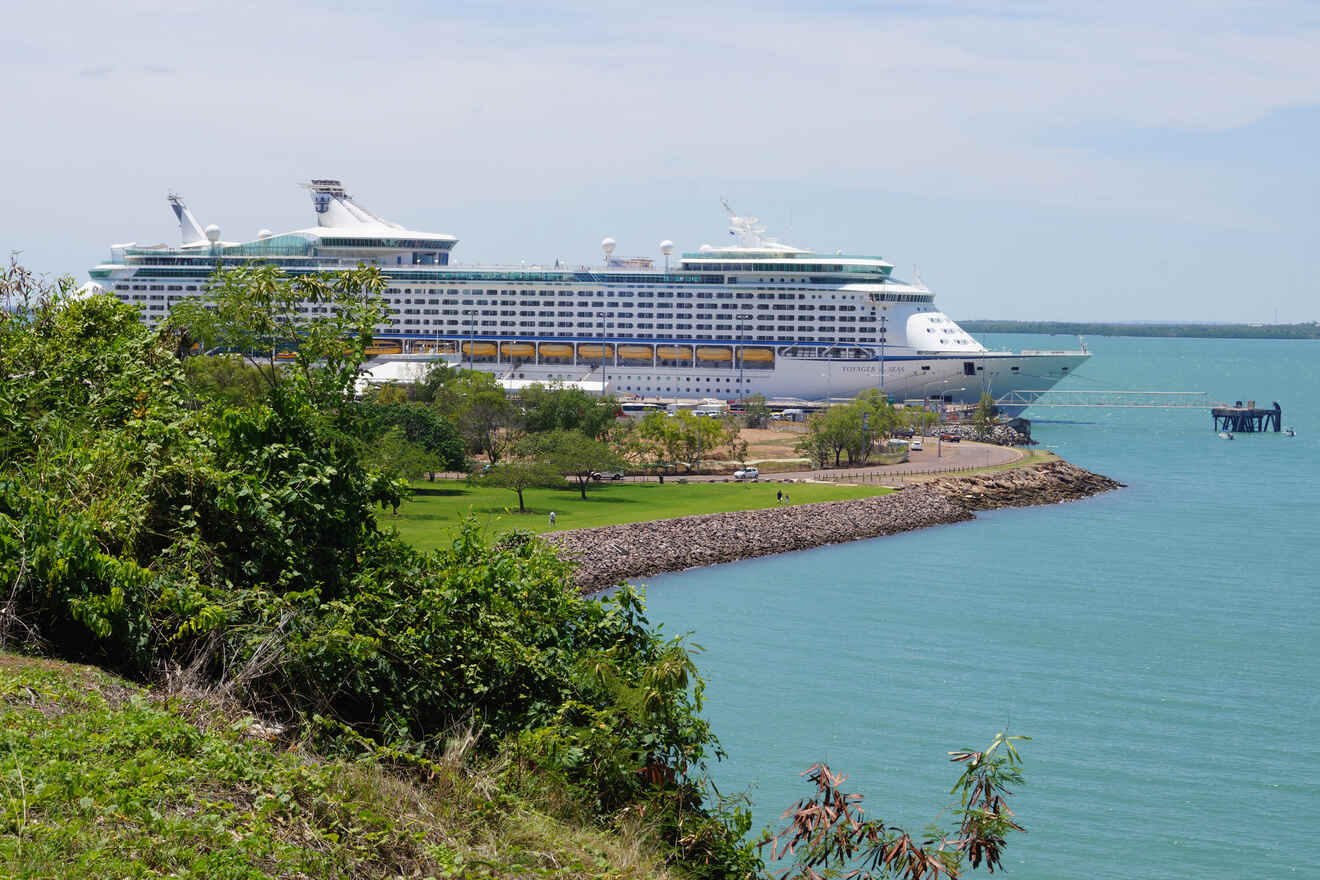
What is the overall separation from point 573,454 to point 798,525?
27.6ft

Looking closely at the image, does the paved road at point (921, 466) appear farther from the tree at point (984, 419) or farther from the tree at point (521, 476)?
the tree at point (521, 476)

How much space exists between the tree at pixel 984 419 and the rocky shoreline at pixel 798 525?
53.0 feet

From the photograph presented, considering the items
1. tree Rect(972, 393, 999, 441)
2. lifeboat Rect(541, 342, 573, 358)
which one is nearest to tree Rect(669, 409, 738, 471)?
tree Rect(972, 393, 999, 441)

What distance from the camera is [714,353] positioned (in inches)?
3472

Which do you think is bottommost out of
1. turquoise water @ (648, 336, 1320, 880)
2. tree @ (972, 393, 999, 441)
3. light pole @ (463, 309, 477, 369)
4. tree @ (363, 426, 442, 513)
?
turquoise water @ (648, 336, 1320, 880)

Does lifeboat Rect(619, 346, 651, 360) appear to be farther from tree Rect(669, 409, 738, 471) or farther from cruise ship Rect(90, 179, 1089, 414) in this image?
tree Rect(669, 409, 738, 471)

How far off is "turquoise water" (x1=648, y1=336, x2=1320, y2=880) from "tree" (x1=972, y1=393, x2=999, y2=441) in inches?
966

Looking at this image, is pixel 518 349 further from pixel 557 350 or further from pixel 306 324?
pixel 306 324

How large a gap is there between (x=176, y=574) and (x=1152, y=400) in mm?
117918

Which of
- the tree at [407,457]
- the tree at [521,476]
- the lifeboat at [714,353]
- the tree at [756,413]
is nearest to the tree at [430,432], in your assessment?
Result: the tree at [521,476]

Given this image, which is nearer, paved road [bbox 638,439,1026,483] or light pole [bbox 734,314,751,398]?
paved road [bbox 638,439,1026,483]

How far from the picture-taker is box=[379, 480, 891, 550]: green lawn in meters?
38.2

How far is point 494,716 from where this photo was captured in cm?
1198

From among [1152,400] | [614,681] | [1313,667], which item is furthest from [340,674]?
[1152,400]
